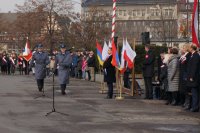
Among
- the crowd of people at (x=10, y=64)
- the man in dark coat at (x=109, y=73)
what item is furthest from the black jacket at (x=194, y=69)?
the crowd of people at (x=10, y=64)

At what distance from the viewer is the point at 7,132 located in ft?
38.9

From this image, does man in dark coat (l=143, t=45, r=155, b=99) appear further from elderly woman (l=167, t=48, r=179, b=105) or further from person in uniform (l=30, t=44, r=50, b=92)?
person in uniform (l=30, t=44, r=50, b=92)

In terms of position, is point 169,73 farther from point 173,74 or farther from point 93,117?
point 93,117

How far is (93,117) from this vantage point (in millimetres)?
14586

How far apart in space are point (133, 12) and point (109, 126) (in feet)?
390

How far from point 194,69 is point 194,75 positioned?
0.55 feet

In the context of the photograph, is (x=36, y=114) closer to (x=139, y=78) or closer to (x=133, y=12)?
(x=139, y=78)

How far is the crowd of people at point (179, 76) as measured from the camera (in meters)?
16.1

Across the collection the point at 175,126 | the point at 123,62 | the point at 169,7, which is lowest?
the point at 175,126

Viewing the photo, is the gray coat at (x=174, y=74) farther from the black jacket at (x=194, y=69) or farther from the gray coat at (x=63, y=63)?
the gray coat at (x=63, y=63)

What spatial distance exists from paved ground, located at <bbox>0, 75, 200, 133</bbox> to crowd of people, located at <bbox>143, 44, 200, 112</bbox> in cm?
51

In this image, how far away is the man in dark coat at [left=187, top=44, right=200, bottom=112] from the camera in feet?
52.3

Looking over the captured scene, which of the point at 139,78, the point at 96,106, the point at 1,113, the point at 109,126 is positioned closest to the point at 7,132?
the point at 109,126

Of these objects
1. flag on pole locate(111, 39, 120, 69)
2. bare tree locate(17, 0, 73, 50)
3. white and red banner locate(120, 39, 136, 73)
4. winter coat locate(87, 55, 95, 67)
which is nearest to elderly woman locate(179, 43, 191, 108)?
white and red banner locate(120, 39, 136, 73)
